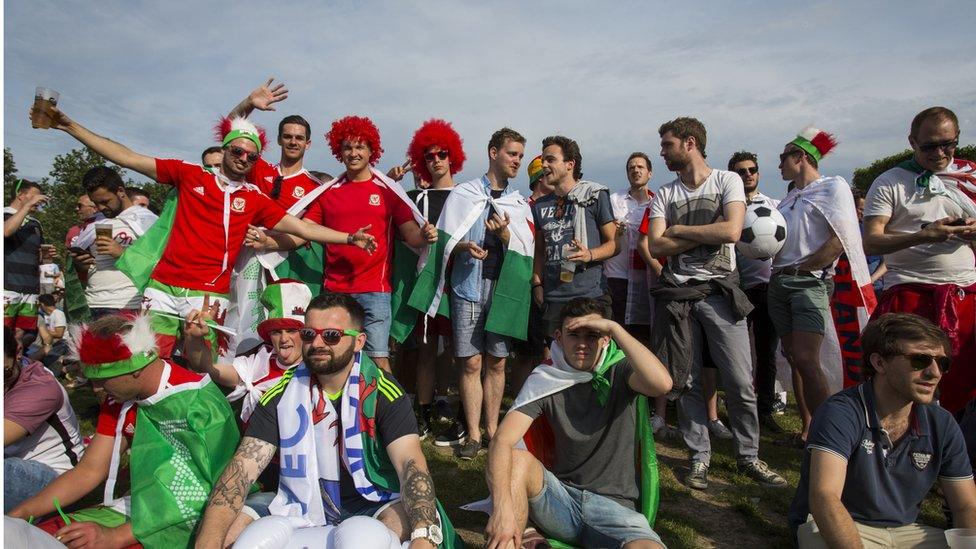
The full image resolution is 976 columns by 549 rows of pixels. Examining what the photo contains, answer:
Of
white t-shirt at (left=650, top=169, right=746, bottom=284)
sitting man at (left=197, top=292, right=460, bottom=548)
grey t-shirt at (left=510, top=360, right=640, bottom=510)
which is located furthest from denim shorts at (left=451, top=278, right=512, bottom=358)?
sitting man at (left=197, top=292, right=460, bottom=548)

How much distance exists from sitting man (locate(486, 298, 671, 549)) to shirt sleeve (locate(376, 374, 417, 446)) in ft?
1.36

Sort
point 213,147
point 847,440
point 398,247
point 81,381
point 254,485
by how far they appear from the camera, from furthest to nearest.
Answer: point 81,381, point 213,147, point 398,247, point 254,485, point 847,440

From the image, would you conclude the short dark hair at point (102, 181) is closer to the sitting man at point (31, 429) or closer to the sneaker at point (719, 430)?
the sitting man at point (31, 429)

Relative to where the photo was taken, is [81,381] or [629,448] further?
[81,381]

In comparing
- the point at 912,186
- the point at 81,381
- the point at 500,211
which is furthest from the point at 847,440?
the point at 81,381

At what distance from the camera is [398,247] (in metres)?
5.41

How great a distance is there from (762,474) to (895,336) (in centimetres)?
174

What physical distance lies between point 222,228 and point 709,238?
327cm

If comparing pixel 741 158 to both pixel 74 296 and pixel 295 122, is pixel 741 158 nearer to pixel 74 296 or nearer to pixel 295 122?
pixel 295 122

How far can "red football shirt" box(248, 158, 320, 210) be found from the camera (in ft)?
17.2

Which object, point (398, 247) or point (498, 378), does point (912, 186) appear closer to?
point (498, 378)

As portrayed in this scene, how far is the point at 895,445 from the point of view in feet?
9.71

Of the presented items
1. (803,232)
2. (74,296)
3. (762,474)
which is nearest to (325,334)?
(762,474)

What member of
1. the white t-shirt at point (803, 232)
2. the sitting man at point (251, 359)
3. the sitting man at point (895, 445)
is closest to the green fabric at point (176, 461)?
the sitting man at point (251, 359)
